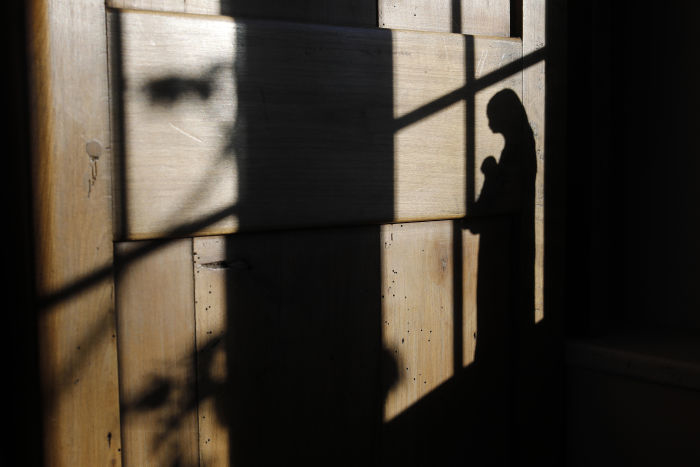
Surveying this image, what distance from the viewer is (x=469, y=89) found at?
1.43 metres

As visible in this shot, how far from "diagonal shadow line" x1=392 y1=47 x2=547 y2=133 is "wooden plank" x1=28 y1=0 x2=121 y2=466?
60 cm

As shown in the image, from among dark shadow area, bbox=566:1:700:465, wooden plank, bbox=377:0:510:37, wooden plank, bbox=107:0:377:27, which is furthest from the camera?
dark shadow area, bbox=566:1:700:465

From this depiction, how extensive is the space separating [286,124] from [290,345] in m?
0.43

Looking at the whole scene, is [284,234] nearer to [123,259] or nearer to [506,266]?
[123,259]

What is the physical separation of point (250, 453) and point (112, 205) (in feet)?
1.78

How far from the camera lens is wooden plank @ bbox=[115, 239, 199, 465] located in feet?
3.63

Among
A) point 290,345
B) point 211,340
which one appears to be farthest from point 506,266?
point 211,340

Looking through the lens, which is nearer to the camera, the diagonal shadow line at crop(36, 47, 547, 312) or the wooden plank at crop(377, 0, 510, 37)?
the diagonal shadow line at crop(36, 47, 547, 312)

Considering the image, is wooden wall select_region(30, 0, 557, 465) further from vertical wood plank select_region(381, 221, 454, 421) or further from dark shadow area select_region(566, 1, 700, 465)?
dark shadow area select_region(566, 1, 700, 465)

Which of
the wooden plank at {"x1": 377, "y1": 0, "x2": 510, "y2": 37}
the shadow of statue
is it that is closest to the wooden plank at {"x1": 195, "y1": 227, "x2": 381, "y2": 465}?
the shadow of statue

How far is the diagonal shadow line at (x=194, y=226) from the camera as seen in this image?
1032 millimetres

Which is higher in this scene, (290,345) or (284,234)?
(284,234)

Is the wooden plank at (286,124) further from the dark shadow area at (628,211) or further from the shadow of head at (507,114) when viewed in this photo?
the dark shadow area at (628,211)

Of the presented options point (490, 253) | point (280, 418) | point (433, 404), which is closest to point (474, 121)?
point (490, 253)
